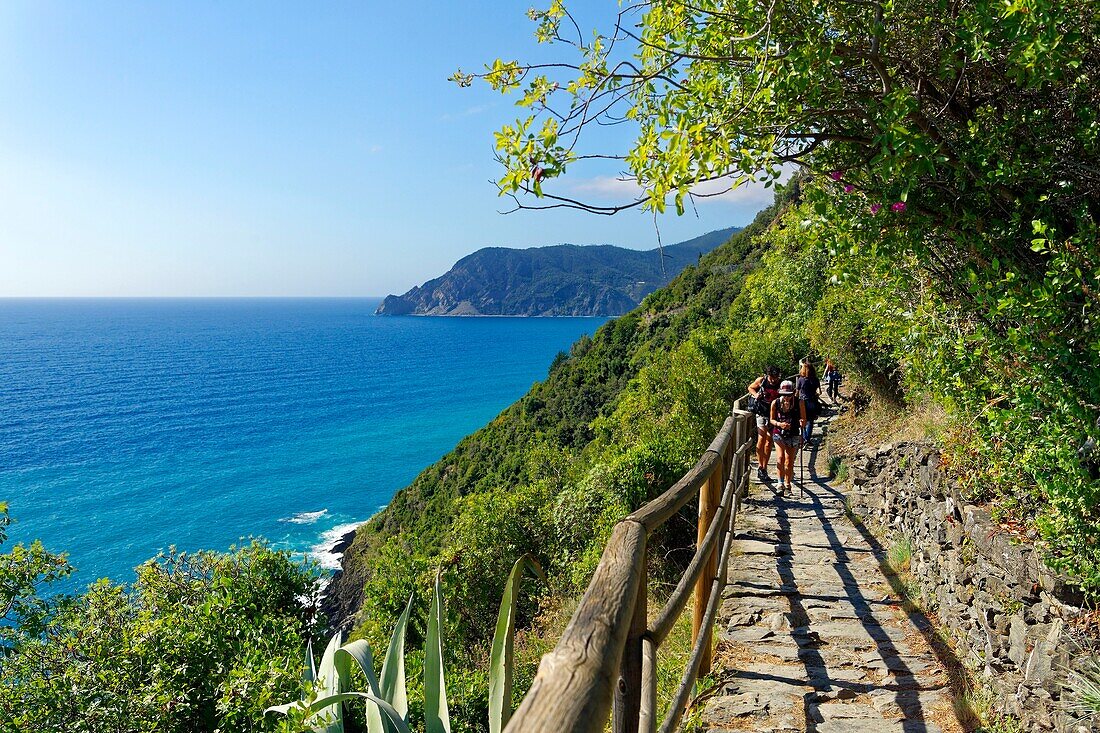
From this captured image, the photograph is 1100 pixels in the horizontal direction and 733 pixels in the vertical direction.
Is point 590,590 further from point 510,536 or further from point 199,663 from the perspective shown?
point 510,536

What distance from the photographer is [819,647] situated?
160 inches

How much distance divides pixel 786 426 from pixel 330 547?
34.0 m

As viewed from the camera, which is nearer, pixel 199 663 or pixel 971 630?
pixel 971 630

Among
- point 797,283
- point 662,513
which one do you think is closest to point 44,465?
point 797,283

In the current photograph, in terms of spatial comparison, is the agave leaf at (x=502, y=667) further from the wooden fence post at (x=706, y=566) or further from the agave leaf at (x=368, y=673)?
the wooden fence post at (x=706, y=566)

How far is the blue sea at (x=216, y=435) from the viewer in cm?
3838

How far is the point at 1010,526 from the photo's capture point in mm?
3910

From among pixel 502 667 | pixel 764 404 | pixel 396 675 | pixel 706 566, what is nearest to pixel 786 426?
pixel 764 404

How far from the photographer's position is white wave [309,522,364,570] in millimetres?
33500

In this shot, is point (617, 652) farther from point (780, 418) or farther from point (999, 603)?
point (780, 418)

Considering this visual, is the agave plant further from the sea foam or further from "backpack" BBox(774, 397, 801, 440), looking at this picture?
the sea foam

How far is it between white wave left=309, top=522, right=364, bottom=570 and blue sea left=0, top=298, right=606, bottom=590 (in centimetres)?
17

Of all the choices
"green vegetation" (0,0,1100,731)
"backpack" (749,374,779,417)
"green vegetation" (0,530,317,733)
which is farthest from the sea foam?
"backpack" (749,374,779,417)

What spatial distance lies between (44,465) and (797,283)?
57.2 meters
